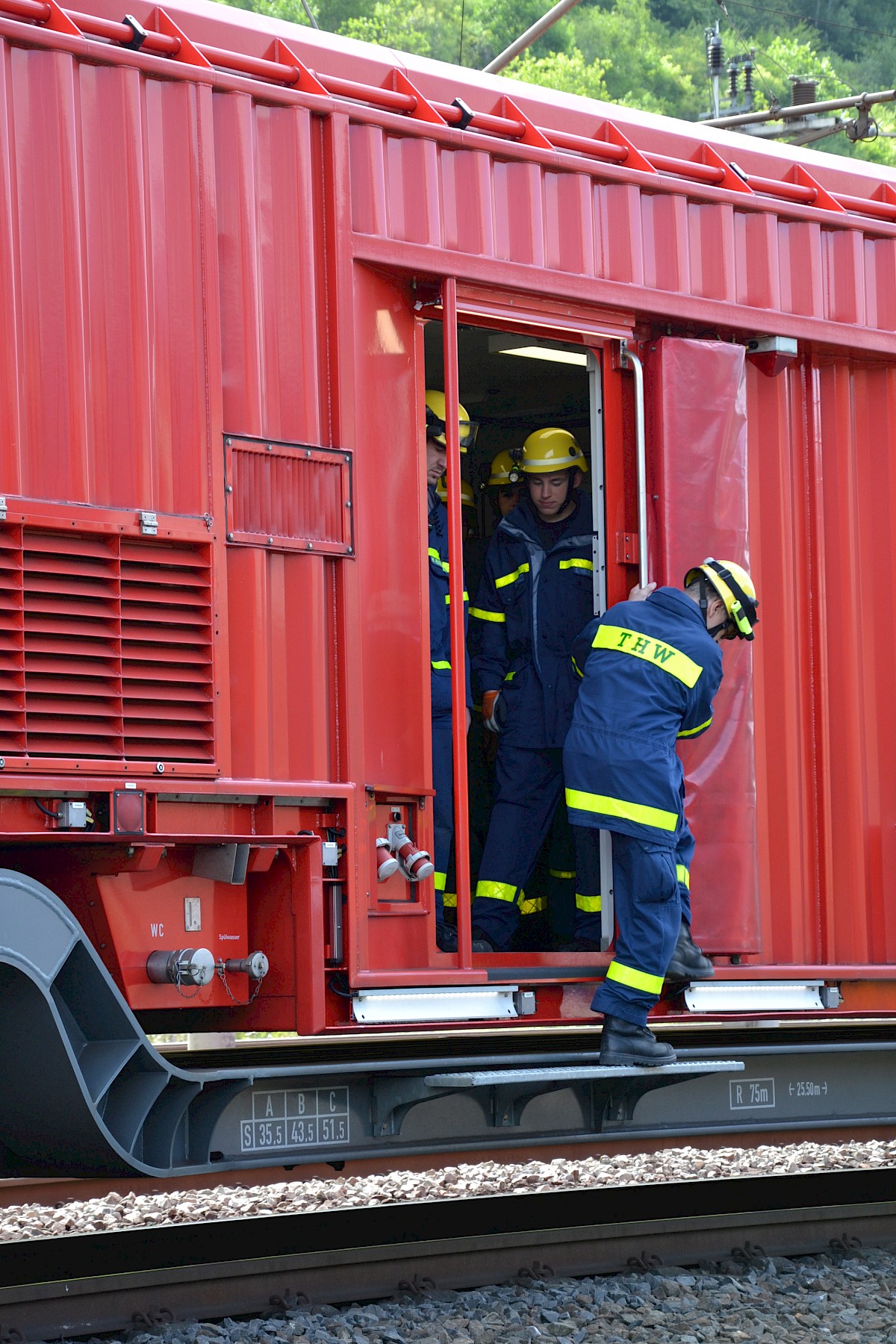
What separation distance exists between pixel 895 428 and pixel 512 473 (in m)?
1.71

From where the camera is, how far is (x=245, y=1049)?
733 centimetres

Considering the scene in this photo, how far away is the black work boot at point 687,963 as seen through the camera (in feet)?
19.1

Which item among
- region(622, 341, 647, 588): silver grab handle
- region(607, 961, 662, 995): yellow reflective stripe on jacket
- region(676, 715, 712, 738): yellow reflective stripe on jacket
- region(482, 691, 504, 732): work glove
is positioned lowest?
region(607, 961, 662, 995): yellow reflective stripe on jacket

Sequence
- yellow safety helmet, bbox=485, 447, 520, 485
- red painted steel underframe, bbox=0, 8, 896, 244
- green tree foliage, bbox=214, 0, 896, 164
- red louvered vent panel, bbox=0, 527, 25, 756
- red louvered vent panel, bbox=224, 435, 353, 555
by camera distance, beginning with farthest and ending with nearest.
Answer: green tree foliage, bbox=214, 0, 896, 164, yellow safety helmet, bbox=485, 447, 520, 485, red louvered vent panel, bbox=224, 435, 353, 555, red painted steel underframe, bbox=0, 8, 896, 244, red louvered vent panel, bbox=0, 527, 25, 756

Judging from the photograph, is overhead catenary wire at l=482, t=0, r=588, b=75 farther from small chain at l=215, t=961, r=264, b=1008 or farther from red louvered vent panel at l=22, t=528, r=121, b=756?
small chain at l=215, t=961, r=264, b=1008

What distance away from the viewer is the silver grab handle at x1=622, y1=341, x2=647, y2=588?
6062 mm

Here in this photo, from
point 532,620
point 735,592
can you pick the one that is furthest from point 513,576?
point 735,592

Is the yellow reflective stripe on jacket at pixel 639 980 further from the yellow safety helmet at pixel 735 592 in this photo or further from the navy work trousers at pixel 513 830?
the yellow safety helmet at pixel 735 592

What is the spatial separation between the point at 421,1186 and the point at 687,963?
1.91 m

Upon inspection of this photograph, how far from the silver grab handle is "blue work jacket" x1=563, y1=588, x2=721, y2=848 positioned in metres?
0.29

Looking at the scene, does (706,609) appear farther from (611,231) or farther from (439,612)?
(611,231)

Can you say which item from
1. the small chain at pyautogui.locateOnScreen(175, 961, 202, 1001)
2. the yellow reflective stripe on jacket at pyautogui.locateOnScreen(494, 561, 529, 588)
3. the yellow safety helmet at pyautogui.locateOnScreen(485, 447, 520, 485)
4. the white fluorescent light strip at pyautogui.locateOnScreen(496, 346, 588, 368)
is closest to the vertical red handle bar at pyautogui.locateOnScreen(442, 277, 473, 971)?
the small chain at pyautogui.locateOnScreen(175, 961, 202, 1001)

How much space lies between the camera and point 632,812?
5.60 metres

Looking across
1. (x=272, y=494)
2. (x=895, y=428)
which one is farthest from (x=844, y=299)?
(x=272, y=494)
